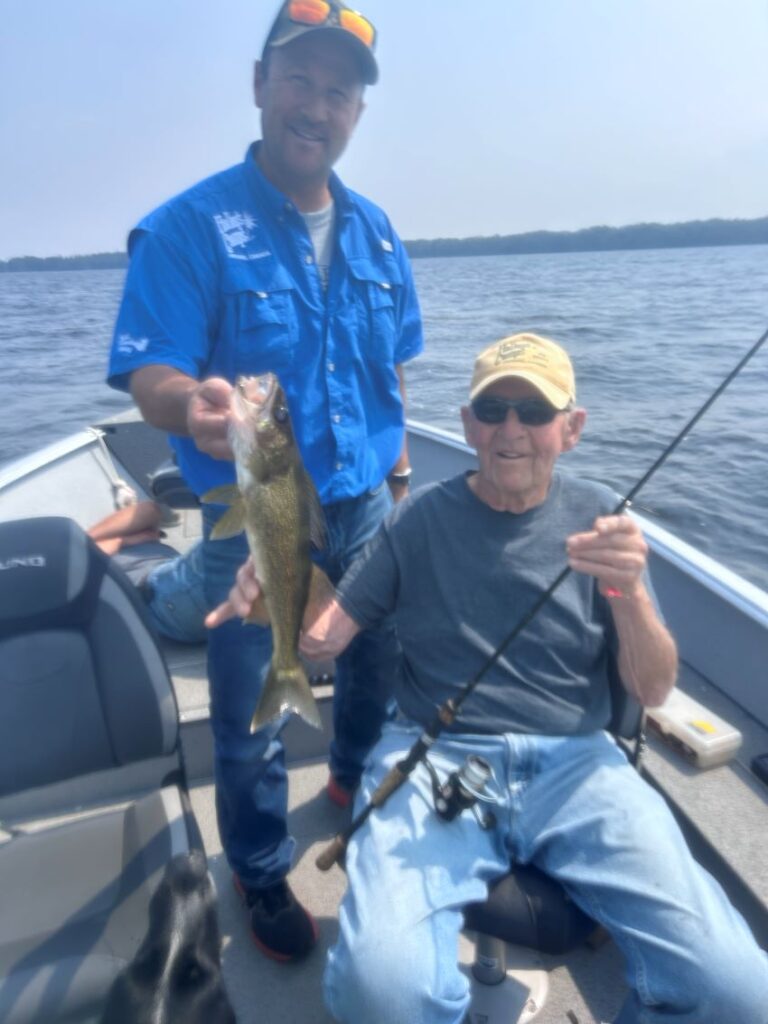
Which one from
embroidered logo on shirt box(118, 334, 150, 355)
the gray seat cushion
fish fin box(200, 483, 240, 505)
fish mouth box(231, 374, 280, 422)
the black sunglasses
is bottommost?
the gray seat cushion

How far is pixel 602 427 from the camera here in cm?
988

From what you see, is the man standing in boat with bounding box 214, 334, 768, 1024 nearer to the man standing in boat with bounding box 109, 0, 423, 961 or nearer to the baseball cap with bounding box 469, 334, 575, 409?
the baseball cap with bounding box 469, 334, 575, 409

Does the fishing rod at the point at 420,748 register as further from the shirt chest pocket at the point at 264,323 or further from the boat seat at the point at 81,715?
the shirt chest pocket at the point at 264,323

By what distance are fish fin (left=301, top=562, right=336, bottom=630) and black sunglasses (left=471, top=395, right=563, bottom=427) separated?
69 cm

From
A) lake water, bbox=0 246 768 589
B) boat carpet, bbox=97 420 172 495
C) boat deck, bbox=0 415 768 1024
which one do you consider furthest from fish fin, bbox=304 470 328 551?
lake water, bbox=0 246 768 589

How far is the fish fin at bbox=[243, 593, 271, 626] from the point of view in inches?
83.3

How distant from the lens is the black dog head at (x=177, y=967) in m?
1.61

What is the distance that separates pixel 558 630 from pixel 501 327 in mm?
15463

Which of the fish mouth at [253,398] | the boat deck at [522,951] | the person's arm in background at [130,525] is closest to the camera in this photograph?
the fish mouth at [253,398]

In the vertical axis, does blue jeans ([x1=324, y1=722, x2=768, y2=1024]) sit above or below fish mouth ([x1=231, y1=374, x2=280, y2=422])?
below

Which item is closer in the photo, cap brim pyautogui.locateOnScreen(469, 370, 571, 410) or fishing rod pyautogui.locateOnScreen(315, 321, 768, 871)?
fishing rod pyautogui.locateOnScreen(315, 321, 768, 871)

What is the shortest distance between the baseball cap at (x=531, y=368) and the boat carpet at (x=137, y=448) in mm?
4452

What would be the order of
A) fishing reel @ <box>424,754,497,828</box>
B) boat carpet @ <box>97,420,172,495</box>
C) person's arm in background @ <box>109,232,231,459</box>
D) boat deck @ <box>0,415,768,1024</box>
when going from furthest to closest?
boat carpet @ <box>97,420,172,495</box> < boat deck @ <box>0,415,768,1024</box> < person's arm in background @ <box>109,232,231,459</box> < fishing reel @ <box>424,754,497,828</box>

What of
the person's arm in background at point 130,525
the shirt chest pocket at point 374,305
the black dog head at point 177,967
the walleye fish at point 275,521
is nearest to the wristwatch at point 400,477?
the shirt chest pocket at point 374,305
